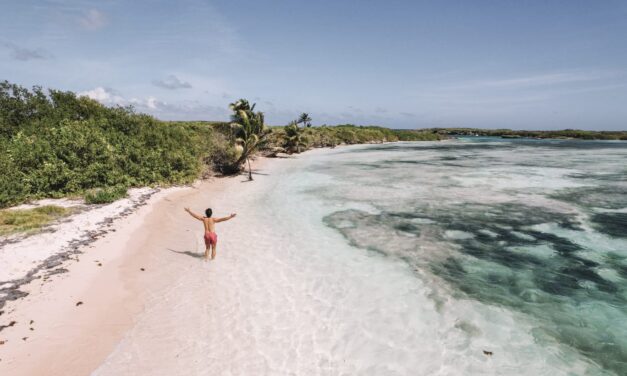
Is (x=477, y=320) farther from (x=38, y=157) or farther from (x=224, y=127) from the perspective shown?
(x=224, y=127)

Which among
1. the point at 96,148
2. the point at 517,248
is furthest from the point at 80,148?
the point at 517,248

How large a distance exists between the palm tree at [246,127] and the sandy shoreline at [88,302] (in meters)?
18.7

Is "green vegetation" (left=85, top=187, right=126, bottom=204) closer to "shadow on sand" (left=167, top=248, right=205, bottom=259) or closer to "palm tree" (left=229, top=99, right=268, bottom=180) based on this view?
"shadow on sand" (left=167, top=248, right=205, bottom=259)

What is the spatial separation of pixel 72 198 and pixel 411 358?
18.3 meters

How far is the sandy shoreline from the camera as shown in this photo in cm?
693

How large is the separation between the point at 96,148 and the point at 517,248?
23.1 metres

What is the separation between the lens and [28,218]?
1371 centimetres

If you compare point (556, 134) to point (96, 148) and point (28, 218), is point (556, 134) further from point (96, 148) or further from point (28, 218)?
point (28, 218)

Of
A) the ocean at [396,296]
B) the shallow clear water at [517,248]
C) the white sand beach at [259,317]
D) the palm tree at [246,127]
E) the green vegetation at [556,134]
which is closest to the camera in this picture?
the white sand beach at [259,317]

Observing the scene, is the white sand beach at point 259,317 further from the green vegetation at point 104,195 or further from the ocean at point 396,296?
the green vegetation at point 104,195

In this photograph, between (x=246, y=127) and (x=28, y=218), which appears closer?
(x=28, y=218)

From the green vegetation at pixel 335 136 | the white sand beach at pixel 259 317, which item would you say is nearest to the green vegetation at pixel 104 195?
the white sand beach at pixel 259 317

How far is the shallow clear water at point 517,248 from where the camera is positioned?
8734mm

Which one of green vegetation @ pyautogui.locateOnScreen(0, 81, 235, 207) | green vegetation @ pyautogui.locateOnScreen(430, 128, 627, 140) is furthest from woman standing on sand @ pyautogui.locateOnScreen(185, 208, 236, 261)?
green vegetation @ pyautogui.locateOnScreen(430, 128, 627, 140)
